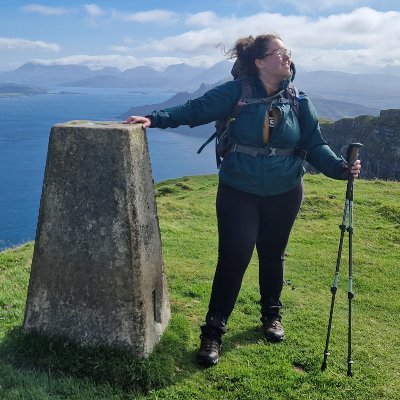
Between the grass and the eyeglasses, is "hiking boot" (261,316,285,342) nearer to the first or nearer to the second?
the grass

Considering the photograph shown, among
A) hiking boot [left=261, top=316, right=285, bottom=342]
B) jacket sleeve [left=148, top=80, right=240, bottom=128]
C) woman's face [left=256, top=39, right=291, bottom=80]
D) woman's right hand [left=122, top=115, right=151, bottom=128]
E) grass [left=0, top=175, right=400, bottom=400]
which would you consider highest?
woman's face [left=256, top=39, right=291, bottom=80]

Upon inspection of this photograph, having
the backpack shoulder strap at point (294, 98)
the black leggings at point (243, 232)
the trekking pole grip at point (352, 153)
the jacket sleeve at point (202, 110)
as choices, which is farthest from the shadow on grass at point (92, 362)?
the backpack shoulder strap at point (294, 98)

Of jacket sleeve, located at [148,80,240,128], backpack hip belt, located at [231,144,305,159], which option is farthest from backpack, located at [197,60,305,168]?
jacket sleeve, located at [148,80,240,128]

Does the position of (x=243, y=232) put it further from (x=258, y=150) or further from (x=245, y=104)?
(x=245, y=104)

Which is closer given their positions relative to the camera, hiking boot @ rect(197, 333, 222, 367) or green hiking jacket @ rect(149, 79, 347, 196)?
green hiking jacket @ rect(149, 79, 347, 196)

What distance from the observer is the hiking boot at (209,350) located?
5594mm

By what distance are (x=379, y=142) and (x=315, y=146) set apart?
160m

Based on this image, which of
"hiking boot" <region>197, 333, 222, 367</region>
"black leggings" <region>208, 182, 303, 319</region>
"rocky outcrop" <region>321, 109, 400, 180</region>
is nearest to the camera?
"black leggings" <region>208, 182, 303, 319</region>

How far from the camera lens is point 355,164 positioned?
559 centimetres

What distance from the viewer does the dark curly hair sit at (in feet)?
17.9

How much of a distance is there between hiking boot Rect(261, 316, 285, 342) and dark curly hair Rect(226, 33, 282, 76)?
10.8 ft

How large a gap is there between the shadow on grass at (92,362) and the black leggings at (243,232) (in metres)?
0.99

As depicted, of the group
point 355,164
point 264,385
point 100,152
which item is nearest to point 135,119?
point 100,152

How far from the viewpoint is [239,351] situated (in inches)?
234
